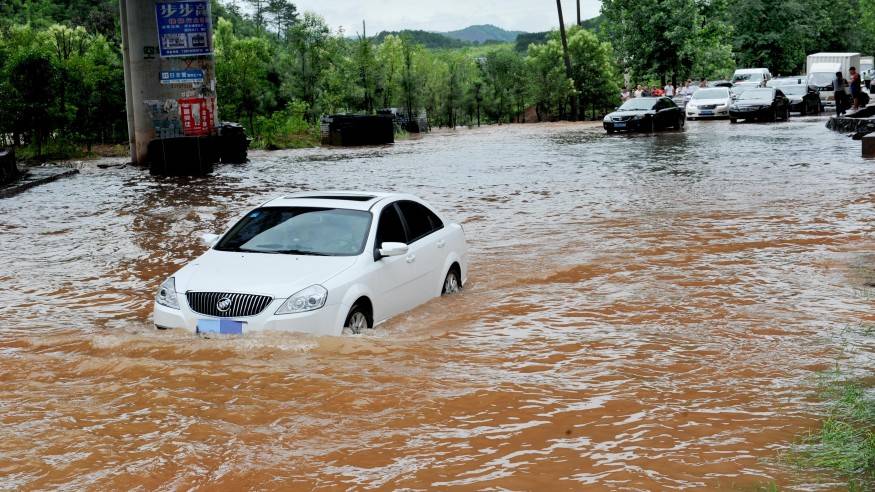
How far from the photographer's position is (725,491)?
5.35 metres

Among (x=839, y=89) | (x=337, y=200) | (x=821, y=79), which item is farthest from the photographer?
(x=821, y=79)

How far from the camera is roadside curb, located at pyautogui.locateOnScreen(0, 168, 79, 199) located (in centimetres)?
2267

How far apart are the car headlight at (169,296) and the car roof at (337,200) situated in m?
1.60

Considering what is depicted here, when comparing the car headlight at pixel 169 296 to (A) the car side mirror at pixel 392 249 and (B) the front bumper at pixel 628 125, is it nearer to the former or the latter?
(A) the car side mirror at pixel 392 249

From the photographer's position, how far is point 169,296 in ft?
28.0

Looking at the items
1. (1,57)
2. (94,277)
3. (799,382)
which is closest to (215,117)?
(1,57)

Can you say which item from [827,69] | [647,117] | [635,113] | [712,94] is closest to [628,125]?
[635,113]

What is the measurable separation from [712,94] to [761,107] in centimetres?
501

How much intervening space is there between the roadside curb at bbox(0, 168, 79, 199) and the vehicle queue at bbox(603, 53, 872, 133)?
71.6ft

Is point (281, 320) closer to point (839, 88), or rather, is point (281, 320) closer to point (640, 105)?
point (839, 88)

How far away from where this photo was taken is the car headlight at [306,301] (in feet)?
26.3

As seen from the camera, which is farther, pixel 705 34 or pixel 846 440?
pixel 705 34

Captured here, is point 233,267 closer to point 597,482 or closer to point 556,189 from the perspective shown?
point 597,482

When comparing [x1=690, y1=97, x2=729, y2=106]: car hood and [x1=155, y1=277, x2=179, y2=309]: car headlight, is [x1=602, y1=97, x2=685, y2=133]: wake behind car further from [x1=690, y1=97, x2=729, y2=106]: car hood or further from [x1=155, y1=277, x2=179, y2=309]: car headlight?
[x1=155, y1=277, x2=179, y2=309]: car headlight
